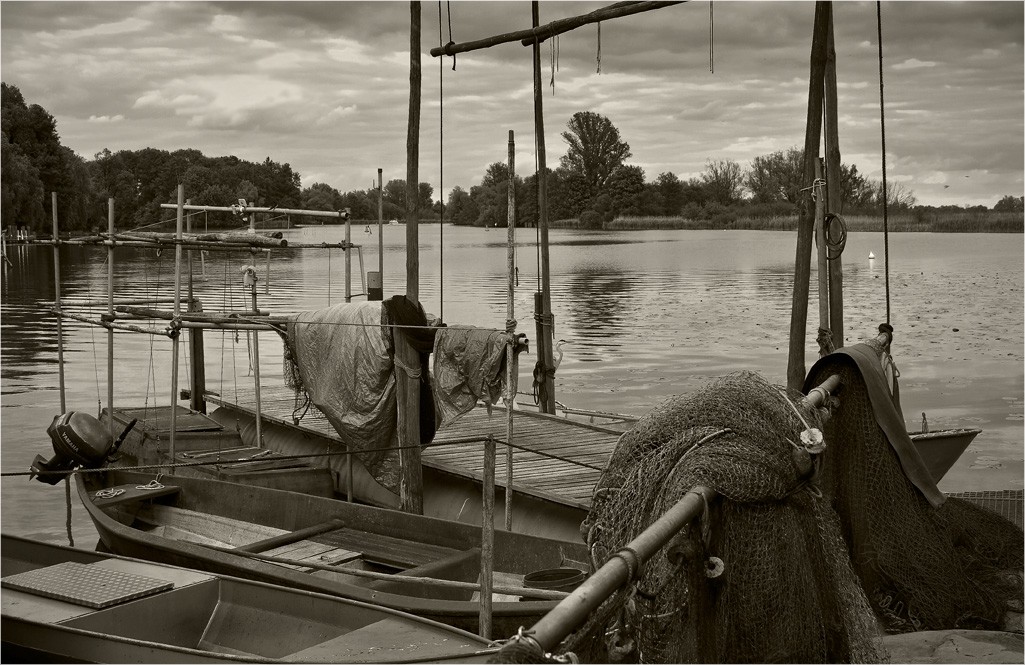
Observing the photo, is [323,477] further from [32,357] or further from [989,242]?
[989,242]

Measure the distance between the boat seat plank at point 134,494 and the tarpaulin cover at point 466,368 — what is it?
12.3 feet

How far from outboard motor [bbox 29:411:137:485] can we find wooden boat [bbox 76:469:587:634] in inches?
24.6

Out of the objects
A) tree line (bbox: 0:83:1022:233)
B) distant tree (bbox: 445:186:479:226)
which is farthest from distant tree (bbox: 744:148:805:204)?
distant tree (bbox: 445:186:479:226)

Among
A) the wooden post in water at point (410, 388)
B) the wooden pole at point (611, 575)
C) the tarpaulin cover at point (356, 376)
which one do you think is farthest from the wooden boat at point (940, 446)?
the wooden pole at point (611, 575)

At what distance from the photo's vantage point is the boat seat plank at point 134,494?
12070 millimetres

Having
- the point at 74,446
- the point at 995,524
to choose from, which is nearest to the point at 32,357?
the point at 74,446

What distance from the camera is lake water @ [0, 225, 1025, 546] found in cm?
2141

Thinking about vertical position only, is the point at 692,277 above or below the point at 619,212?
below

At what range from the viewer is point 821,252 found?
1016 cm

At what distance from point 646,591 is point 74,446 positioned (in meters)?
11.7

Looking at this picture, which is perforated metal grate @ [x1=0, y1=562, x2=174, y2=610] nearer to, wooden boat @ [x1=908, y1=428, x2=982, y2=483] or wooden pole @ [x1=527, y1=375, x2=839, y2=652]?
wooden pole @ [x1=527, y1=375, x2=839, y2=652]

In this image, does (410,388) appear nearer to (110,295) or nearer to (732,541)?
(110,295)

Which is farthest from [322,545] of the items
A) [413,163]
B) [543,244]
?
[543,244]

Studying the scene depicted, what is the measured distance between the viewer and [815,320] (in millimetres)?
41344
